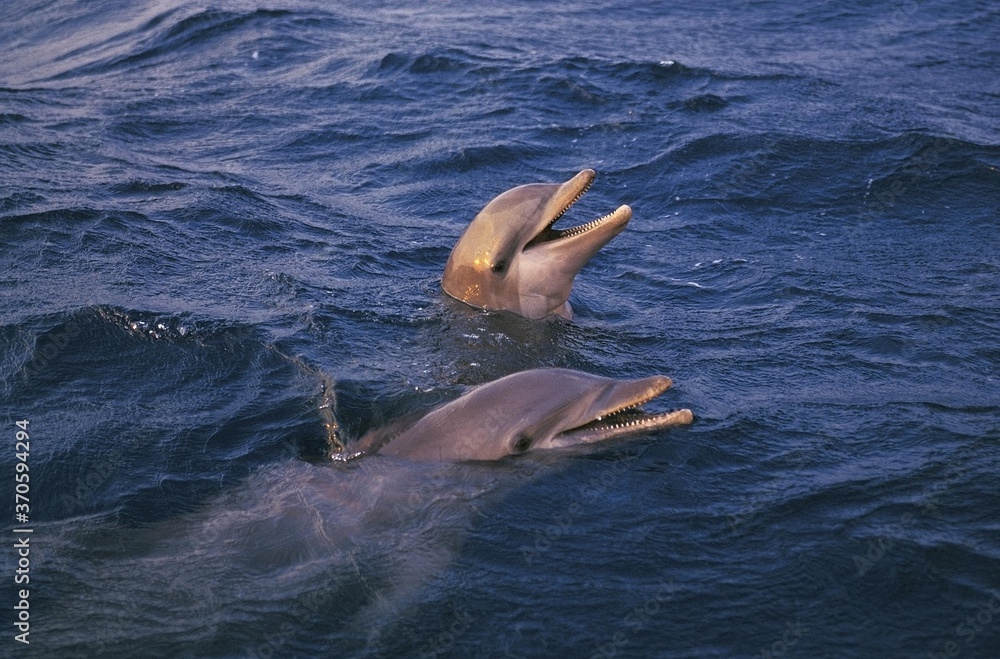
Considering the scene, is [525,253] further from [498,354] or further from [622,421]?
[622,421]

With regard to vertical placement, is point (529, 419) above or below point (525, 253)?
below

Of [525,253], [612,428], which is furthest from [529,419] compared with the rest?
[525,253]

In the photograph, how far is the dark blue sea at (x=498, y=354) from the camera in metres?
5.89

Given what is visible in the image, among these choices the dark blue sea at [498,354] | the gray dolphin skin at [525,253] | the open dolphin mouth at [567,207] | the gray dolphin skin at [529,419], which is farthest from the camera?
the gray dolphin skin at [525,253]

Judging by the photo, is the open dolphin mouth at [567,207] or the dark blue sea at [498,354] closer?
the dark blue sea at [498,354]

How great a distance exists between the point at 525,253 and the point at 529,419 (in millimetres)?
2801

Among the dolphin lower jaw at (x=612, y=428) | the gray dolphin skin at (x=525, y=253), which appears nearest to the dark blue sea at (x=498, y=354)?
the dolphin lower jaw at (x=612, y=428)

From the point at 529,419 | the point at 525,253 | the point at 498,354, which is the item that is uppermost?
the point at 525,253

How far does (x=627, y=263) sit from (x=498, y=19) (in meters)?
10.2

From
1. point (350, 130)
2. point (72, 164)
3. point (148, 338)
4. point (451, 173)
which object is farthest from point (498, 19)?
point (148, 338)

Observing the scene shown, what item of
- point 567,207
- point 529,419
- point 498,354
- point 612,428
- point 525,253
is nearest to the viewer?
point 529,419

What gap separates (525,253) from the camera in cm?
944

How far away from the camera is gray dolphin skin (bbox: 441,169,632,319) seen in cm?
923

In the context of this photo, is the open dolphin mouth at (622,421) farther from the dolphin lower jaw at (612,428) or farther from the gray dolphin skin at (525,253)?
the gray dolphin skin at (525,253)
